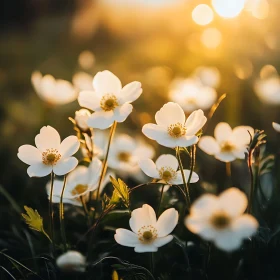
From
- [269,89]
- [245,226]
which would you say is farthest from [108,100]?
[269,89]

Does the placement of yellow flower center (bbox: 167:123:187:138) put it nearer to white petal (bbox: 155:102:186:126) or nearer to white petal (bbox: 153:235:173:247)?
white petal (bbox: 155:102:186:126)

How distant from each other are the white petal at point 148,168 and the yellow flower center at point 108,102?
5.3 inches

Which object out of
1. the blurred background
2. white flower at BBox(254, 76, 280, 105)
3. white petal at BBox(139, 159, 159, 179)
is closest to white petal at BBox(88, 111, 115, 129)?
white petal at BBox(139, 159, 159, 179)

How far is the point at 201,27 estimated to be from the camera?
3.52 meters

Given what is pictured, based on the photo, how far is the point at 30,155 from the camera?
97cm

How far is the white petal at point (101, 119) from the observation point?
96 cm

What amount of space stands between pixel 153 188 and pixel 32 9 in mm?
4740

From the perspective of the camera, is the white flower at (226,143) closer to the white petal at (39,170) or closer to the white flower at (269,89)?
the white petal at (39,170)

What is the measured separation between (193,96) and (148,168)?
91 cm

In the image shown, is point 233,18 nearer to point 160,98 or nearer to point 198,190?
point 160,98

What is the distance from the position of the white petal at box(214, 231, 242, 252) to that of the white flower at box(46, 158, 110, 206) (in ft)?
1.25

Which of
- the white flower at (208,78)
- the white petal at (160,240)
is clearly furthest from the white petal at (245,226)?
the white flower at (208,78)

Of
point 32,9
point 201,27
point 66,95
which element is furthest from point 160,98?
point 32,9

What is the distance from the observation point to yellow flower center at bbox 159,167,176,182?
98 cm
